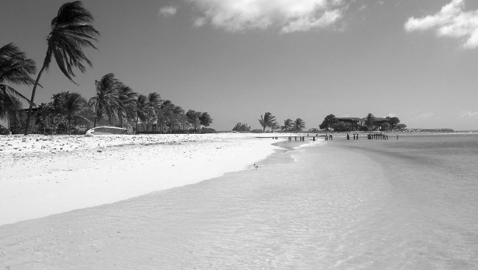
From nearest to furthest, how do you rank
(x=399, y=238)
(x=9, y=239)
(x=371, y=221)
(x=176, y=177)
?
(x=9, y=239) → (x=399, y=238) → (x=371, y=221) → (x=176, y=177)

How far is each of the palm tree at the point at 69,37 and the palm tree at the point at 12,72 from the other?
8.97 feet

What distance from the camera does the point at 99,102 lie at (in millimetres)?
52125

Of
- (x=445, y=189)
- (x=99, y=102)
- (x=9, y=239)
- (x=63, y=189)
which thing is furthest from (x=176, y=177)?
(x=99, y=102)

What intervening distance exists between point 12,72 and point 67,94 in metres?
25.2

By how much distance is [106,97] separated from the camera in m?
52.1

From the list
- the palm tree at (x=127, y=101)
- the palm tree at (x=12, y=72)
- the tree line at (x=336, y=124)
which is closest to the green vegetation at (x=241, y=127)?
the tree line at (x=336, y=124)

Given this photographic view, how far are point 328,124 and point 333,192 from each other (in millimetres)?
153214

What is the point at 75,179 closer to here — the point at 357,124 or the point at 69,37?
the point at 69,37

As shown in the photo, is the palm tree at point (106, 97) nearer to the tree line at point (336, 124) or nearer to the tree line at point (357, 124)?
the tree line at point (336, 124)

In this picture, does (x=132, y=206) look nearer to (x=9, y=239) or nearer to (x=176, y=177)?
(x=9, y=239)

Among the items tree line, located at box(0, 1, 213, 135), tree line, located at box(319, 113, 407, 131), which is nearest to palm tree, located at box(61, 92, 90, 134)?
tree line, located at box(0, 1, 213, 135)

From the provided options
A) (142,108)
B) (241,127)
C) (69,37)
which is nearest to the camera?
(69,37)

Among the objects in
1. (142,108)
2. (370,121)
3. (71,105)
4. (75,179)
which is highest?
(142,108)

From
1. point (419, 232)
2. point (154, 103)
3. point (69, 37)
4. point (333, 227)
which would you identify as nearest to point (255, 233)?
point (333, 227)
